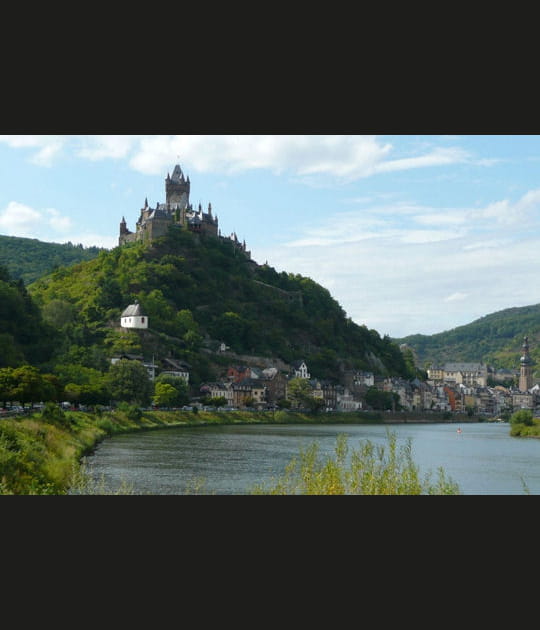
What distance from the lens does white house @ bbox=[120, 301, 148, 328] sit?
269ft

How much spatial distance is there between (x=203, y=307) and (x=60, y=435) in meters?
63.5

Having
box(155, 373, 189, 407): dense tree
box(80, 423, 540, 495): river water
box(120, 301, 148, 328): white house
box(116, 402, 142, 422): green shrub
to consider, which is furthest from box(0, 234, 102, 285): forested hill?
box(80, 423, 540, 495): river water

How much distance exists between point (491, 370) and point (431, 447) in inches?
5185

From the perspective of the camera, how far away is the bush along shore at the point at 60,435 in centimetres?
1987

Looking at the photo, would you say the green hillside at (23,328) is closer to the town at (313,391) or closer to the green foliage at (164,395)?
the green foliage at (164,395)

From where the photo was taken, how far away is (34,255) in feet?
486

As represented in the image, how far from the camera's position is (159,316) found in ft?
284

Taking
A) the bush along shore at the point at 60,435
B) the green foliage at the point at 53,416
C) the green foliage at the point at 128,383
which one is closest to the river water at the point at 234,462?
the bush along shore at the point at 60,435

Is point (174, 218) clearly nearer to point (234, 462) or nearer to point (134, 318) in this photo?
point (134, 318)

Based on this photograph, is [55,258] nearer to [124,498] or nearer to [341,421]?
[341,421]

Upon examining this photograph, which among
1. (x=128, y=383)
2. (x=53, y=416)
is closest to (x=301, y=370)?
(x=128, y=383)

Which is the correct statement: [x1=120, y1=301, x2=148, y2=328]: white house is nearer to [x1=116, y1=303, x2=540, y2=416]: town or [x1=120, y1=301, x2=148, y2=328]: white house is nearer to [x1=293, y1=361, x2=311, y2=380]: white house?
[x1=116, y1=303, x2=540, y2=416]: town

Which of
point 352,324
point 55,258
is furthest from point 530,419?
point 55,258

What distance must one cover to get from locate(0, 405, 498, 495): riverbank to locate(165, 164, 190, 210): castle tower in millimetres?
46088
